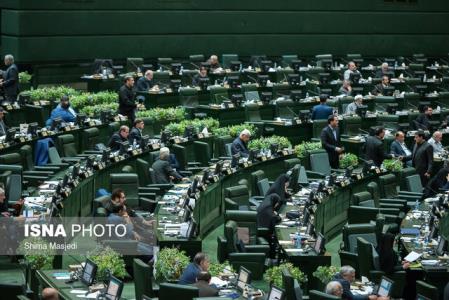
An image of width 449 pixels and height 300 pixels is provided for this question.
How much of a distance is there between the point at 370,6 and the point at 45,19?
38.2 feet

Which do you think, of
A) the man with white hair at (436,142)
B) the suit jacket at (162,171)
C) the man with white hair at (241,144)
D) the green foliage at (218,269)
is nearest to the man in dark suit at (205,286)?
the green foliage at (218,269)

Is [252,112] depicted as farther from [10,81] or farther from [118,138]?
[10,81]

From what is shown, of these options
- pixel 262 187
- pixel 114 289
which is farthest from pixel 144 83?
pixel 114 289

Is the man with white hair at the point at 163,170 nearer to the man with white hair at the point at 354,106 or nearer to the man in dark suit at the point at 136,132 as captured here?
the man in dark suit at the point at 136,132

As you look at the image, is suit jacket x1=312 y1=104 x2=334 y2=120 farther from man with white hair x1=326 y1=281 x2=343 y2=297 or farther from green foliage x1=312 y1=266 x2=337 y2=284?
man with white hair x1=326 y1=281 x2=343 y2=297

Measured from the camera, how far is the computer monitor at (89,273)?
1445cm

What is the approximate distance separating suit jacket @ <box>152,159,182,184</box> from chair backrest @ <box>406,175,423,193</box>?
4349 mm

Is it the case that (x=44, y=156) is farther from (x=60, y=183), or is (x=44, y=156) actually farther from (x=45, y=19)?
(x=45, y=19)

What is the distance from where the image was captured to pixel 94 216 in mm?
17625

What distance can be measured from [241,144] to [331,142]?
2.20 m

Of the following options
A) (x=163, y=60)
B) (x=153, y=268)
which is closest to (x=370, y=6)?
(x=163, y=60)

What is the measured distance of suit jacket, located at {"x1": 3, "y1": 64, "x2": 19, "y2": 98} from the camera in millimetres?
26797

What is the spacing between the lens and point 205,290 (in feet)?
46.0

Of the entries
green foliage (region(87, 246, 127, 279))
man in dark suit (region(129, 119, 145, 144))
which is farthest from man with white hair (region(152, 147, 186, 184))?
green foliage (region(87, 246, 127, 279))
